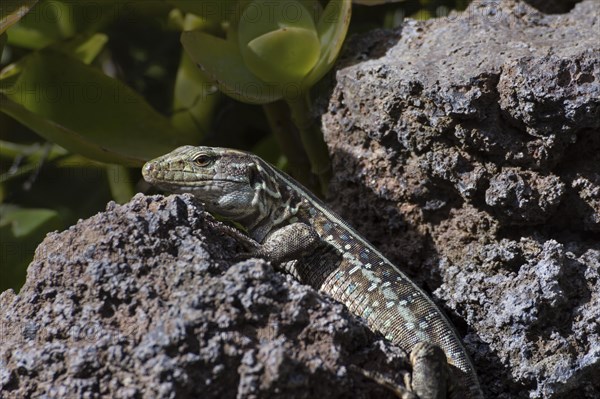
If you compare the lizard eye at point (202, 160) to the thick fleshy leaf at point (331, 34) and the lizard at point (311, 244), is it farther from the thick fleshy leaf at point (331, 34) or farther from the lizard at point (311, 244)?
the thick fleshy leaf at point (331, 34)

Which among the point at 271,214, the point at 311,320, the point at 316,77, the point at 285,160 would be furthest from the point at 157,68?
the point at 311,320

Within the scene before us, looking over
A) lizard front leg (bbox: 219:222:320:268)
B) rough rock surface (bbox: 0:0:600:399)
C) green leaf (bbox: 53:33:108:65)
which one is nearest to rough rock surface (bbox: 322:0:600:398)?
rough rock surface (bbox: 0:0:600:399)

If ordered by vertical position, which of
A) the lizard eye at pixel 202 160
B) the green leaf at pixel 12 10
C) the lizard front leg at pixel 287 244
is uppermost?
the green leaf at pixel 12 10

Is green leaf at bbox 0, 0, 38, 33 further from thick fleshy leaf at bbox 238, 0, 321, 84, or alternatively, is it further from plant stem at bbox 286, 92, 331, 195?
plant stem at bbox 286, 92, 331, 195

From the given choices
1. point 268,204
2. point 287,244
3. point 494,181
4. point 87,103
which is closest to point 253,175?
point 268,204

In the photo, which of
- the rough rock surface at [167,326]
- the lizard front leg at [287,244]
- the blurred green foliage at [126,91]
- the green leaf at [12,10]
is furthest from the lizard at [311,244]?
the green leaf at [12,10]

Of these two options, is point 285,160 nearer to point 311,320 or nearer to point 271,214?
point 271,214
